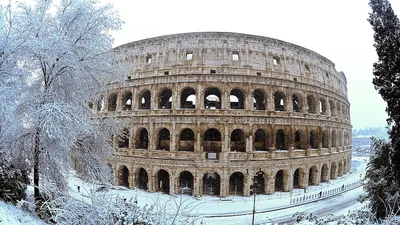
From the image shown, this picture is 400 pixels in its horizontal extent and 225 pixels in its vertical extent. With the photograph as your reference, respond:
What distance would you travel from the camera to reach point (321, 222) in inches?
460

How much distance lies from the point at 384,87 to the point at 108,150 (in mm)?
13890

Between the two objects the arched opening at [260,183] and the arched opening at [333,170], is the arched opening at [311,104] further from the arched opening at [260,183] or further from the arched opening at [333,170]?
the arched opening at [260,183]

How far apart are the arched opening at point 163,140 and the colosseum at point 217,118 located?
119 millimetres

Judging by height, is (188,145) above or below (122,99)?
below

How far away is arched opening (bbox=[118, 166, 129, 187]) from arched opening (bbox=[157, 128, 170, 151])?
16.6 ft

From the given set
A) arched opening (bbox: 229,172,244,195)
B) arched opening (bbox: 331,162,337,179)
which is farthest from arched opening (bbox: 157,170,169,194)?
arched opening (bbox: 331,162,337,179)

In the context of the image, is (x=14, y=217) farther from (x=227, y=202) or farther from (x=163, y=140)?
(x=163, y=140)

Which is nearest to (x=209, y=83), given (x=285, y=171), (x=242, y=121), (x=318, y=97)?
(x=242, y=121)

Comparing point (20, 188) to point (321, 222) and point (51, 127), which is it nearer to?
point (51, 127)

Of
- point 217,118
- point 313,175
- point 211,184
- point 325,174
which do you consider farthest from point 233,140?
point 325,174

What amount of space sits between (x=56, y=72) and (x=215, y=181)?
20.3 metres

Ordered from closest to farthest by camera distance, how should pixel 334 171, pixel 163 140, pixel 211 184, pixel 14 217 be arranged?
1. pixel 14 217
2. pixel 211 184
3. pixel 163 140
4. pixel 334 171

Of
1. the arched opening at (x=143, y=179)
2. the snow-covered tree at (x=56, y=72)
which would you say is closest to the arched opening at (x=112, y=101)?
the arched opening at (x=143, y=179)

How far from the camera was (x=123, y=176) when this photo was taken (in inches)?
1144
